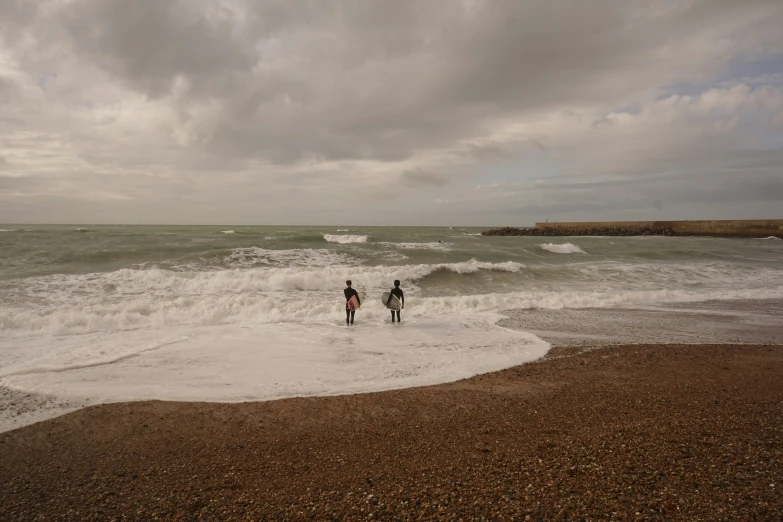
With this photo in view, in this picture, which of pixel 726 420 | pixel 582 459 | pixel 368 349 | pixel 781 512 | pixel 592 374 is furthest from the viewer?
pixel 368 349

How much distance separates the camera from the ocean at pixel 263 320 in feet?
20.1

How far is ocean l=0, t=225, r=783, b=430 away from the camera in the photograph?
6.12 meters

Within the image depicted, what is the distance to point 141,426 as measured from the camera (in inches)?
184

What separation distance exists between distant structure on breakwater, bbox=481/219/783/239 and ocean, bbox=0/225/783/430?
135ft

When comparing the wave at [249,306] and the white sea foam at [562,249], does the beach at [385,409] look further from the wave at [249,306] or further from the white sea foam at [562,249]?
the white sea foam at [562,249]

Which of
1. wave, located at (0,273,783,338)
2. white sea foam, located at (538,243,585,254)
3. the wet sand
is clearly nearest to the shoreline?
wave, located at (0,273,783,338)

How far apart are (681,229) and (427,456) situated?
6855cm

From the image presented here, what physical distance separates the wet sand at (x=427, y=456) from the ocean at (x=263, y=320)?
891 millimetres

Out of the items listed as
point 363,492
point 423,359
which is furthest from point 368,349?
point 363,492

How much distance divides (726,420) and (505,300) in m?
8.14

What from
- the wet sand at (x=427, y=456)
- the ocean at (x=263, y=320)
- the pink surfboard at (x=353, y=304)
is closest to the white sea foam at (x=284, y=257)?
the ocean at (x=263, y=320)

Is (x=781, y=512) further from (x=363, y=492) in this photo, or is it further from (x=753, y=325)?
(x=753, y=325)

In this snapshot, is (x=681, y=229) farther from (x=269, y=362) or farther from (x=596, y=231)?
(x=269, y=362)

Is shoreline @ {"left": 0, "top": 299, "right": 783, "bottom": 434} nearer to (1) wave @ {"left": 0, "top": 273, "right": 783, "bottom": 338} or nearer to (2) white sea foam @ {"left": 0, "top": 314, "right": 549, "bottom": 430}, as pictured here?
(2) white sea foam @ {"left": 0, "top": 314, "right": 549, "bottom": 430}
